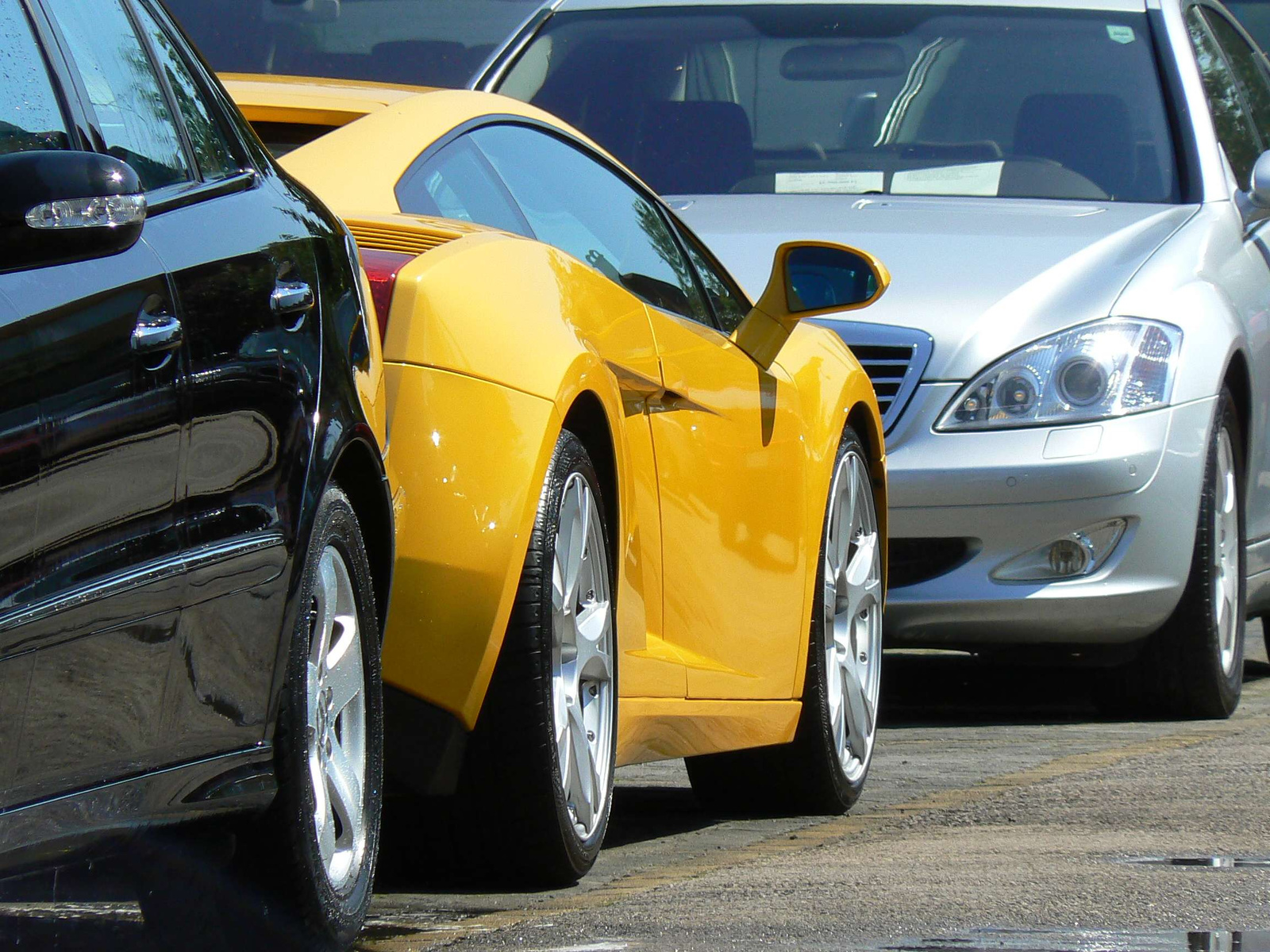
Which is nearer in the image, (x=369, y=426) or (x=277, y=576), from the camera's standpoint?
(x=277, y=576)

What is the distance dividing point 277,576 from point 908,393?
430 centimetres

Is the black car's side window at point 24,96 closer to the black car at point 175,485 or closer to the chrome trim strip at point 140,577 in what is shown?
the black car at point 175,485

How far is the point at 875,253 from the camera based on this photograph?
7848 millimetres

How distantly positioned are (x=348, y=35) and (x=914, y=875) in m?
9.38

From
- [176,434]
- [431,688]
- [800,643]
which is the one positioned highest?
[176,434]

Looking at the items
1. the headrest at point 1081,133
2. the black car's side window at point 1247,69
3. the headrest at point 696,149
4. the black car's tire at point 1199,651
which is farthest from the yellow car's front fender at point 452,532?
the black car's side window at point 1247,69

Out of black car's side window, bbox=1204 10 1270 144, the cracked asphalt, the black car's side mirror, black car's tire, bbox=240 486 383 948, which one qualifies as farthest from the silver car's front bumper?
the black car's side mirror

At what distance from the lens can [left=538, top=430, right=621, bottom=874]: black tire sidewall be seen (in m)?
4.01

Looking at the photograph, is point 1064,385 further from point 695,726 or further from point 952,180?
point 695,726

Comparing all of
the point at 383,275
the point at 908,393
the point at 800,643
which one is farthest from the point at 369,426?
the point at 908,393

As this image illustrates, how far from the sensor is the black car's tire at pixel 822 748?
5652 millimetres

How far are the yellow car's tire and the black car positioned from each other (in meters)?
0.29

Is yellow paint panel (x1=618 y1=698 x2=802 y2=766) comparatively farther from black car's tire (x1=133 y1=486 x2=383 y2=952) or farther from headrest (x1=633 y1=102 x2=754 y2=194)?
headrest (x1=633 y1=102 x2=754 y2=194)

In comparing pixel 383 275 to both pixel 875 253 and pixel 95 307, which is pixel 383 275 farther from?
pixel 875 253
